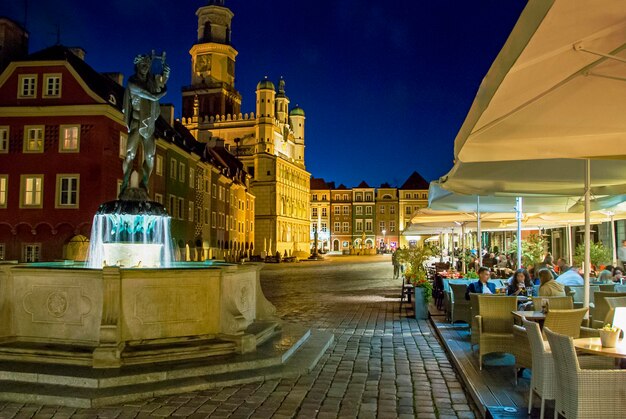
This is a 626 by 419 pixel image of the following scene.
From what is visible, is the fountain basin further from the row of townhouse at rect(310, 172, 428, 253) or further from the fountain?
the row of townhouse at rect(310, 172, 428, 253)

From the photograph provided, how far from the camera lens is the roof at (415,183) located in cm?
11606

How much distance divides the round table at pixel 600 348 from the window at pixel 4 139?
105ft

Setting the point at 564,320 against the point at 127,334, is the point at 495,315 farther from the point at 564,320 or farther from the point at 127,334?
the point at 127,334

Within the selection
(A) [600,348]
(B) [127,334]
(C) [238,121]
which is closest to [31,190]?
(B) [127,334]

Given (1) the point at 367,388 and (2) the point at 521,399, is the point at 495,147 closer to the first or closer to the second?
(2) the point at 521,399

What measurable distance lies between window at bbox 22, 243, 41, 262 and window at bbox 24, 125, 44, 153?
4.96 m

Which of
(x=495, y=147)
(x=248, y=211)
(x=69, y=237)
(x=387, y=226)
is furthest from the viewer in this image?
(x=387, y=226)

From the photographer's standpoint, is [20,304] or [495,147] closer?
[495,147]

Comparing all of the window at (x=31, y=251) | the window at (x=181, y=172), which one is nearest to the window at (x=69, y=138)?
the window at (x=31, y=251)

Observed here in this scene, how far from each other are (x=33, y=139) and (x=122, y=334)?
26887 mm

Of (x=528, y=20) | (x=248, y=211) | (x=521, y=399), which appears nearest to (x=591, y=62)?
(x=528, y=20)

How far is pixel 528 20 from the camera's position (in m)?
3.59

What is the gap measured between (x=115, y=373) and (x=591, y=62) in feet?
20.1

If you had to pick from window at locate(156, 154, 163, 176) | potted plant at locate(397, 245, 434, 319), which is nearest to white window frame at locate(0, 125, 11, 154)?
window at locate(156, 154, 163, 176)
